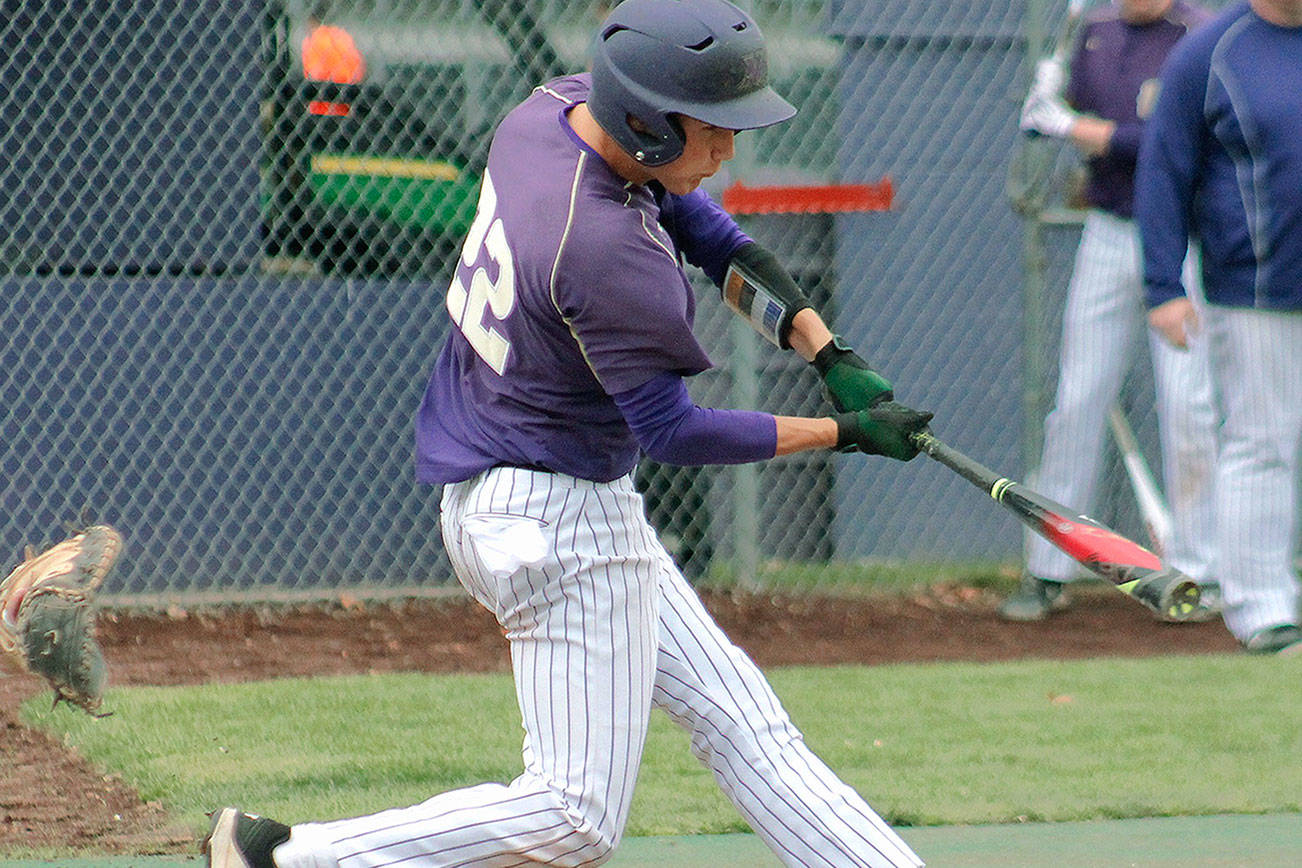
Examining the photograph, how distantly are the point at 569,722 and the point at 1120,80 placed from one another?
447cm

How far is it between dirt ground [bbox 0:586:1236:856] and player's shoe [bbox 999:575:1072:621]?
0.22 feet

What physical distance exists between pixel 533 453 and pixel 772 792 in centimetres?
73

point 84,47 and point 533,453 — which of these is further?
point 84,47

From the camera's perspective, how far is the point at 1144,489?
23.9ft

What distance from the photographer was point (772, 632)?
6836mm

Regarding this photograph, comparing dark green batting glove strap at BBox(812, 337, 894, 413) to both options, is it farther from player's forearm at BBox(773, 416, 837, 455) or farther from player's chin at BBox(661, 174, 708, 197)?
player's chin at BBox(661, 174, 708, 197)

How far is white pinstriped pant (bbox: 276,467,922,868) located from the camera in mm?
2936

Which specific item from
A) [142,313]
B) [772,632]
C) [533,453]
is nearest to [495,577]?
[533,453]

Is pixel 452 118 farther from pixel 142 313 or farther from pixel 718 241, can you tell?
pixel 718 241

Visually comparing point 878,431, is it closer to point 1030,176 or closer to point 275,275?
point 1030,176

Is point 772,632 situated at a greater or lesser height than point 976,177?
lesser

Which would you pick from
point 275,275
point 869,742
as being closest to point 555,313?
point 869,742

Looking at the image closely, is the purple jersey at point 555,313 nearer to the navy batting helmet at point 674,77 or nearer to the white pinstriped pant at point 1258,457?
the navy batting helmet at point 674,77

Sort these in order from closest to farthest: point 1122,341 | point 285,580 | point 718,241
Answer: point 718,241 < point 1122,341 < point 285,580
